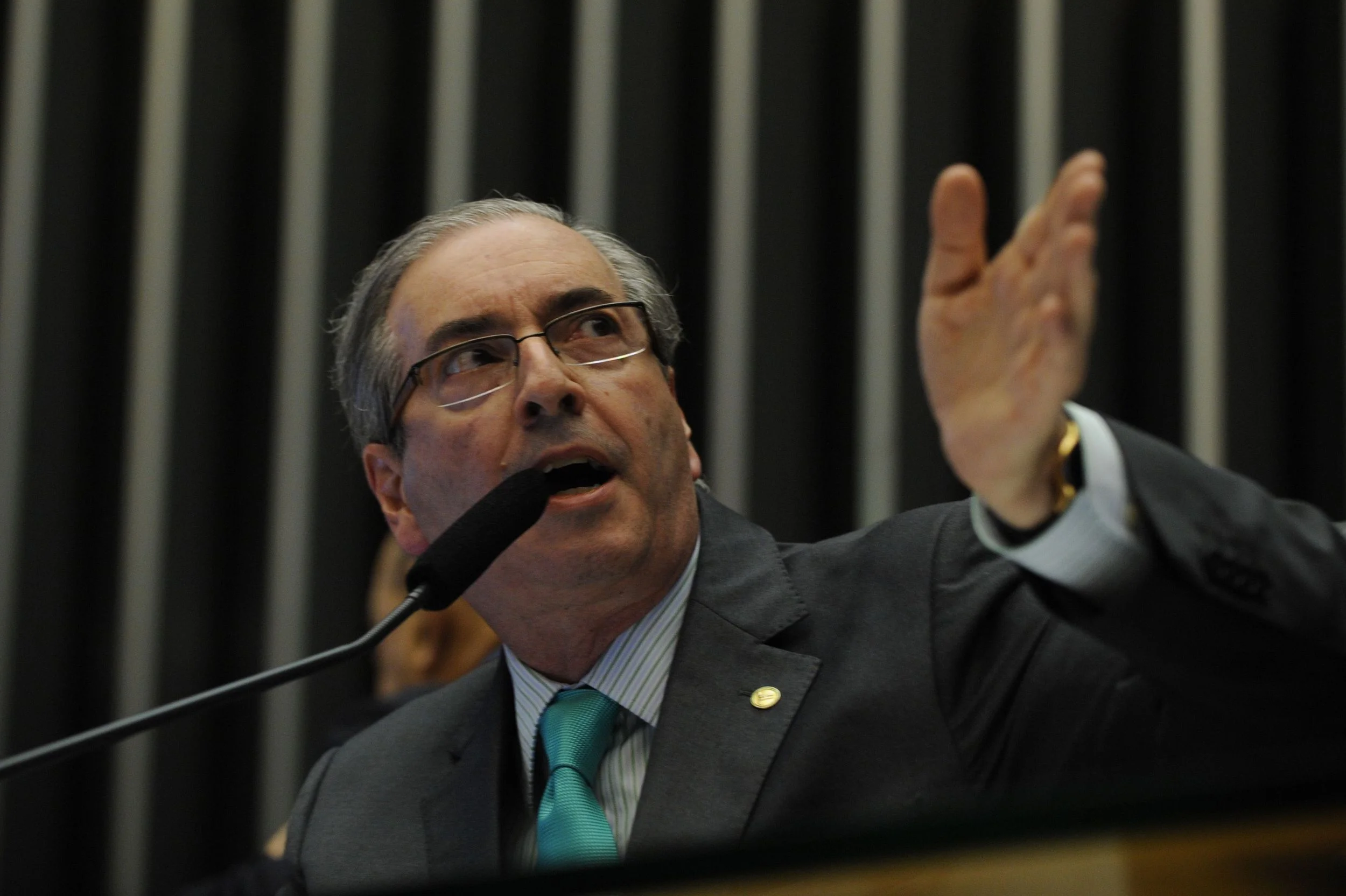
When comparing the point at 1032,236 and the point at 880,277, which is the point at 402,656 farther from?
the point at 1032,236

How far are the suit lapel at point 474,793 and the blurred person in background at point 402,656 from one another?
1.69ft

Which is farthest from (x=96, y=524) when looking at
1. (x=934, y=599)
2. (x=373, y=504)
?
(x=934, y=599)

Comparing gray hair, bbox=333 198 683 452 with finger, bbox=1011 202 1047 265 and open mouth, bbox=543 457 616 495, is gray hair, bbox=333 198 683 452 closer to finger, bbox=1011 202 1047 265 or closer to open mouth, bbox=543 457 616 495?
open mouth, bbox=543 457 616 495

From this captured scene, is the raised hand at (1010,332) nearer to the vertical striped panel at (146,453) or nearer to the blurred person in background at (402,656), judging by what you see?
the blurred person in background at (402,656)

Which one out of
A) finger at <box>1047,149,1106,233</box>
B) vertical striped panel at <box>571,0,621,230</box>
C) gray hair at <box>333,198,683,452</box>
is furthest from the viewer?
vertical striped panel at <box>571,0,621,230</box>

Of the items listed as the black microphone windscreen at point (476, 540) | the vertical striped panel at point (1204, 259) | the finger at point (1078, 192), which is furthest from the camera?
the vertical striped panel at point (1204, 259)

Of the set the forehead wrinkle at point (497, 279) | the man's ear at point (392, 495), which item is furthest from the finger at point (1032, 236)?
the man's ear at point (392, 495)

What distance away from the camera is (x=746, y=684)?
1307 mm

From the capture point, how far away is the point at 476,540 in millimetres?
1082

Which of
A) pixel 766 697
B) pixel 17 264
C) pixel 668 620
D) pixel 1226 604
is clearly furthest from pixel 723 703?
pixel 17 264

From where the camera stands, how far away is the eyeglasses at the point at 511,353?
4.77 ft

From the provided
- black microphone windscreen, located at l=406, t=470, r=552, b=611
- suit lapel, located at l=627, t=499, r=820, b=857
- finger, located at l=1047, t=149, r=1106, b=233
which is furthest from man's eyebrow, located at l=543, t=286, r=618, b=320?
finger, located at l=1047, t=149, r=1106, b=233

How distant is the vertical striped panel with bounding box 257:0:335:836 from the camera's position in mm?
2701

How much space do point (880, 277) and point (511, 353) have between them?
1240 millimetres
